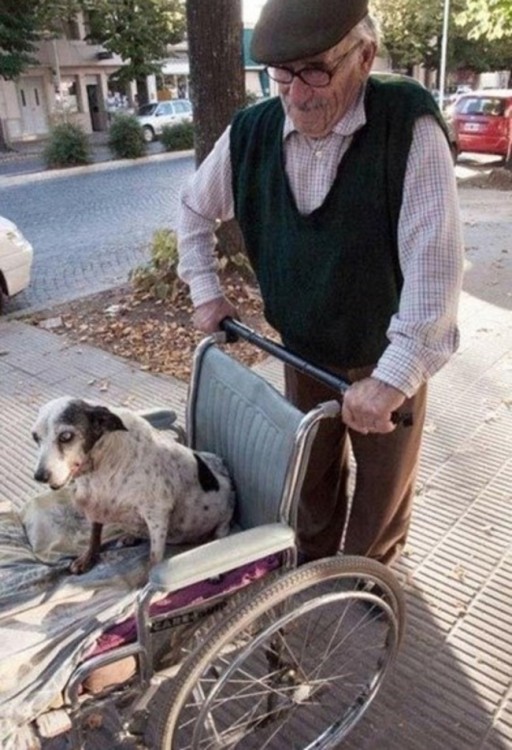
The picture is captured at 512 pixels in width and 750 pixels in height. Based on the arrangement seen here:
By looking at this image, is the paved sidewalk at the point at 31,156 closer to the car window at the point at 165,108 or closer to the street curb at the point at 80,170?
the street curb at the point at 80,170

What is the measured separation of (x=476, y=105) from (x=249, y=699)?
15.7 m

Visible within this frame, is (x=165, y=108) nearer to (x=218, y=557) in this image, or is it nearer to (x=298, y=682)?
(x=298, y=682)

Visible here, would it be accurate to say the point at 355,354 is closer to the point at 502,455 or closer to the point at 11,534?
the point at 11,534

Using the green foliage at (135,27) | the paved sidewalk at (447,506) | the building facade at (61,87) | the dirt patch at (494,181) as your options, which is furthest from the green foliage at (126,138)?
the paved sidewalk at (447,506)

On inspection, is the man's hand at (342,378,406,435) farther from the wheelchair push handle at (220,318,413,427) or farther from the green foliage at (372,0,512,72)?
the green foliage at (372,0,512,72)

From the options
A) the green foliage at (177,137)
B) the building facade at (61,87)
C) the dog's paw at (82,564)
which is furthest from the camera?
the building facade at (61,87)

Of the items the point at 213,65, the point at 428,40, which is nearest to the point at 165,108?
the point at 428,40

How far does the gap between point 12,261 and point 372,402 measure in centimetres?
Answer: 555

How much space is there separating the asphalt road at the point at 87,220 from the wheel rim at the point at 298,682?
5.26 meters

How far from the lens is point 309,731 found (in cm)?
224

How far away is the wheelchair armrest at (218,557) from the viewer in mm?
1572

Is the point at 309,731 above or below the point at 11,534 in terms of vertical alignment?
below

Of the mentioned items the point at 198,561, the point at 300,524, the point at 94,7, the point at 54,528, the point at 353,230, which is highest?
the point at 94,7

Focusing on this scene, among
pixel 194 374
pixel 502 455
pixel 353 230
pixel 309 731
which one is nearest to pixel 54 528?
pixel 194 374
